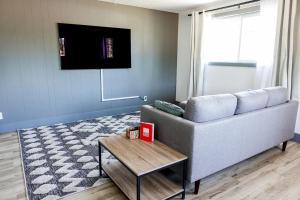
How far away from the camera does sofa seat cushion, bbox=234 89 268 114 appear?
211 cm

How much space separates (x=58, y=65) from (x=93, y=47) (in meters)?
0.71

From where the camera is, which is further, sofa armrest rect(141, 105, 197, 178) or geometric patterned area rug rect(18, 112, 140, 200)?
geometric patterned area rug rect(18, 112, 140, 200)

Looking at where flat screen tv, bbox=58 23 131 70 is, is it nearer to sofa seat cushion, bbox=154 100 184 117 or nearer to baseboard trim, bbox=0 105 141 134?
baseboard trim, bbox=0 105 141 134

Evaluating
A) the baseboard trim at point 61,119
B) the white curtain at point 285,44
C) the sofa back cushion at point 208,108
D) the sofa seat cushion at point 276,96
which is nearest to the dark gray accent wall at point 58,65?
the baseboard trim at point 61,119

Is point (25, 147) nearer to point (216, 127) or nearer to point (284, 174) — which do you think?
point (216, 127)

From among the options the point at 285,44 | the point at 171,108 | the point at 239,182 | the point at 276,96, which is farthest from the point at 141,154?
the point at 285,44

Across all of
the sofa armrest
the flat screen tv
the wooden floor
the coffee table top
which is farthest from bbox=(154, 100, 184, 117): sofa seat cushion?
the flat screen tv

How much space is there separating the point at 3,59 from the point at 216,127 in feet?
10.8

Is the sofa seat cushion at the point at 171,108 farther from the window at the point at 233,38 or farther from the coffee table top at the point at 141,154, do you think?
the window at the point at 233,38

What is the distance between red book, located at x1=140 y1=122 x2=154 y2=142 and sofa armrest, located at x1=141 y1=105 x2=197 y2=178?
0.31ft

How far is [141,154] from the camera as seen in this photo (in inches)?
71.0

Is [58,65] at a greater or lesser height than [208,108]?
greater

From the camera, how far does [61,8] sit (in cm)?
359

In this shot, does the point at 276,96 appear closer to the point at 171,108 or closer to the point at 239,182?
the point at 239,182
